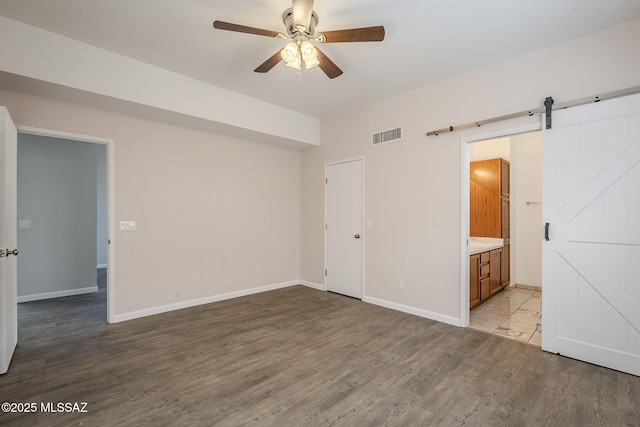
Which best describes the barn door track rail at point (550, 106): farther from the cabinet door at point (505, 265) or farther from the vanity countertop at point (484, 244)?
the cabinet door at point (505, 265)

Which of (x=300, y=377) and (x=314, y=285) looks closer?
(x=300, y=377)

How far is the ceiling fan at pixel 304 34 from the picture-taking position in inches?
81.4

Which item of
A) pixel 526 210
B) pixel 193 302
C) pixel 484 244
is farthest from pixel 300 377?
pixel 526 210

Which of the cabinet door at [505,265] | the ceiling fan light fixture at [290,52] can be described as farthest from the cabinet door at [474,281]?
the ceiling fan light fixture at [290,52]

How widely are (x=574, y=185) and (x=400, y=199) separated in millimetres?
1816

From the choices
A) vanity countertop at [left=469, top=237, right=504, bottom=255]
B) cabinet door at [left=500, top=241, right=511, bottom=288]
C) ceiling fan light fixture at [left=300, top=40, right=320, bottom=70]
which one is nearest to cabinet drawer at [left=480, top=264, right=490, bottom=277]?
vanity countertop at [left=469, top=237, right=504, bottom=255]

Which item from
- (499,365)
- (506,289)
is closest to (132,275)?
(499,365)

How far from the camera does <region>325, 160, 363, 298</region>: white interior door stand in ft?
15.0

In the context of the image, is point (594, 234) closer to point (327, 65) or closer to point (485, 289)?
point (485, 289)

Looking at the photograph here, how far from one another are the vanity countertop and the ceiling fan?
2.94m

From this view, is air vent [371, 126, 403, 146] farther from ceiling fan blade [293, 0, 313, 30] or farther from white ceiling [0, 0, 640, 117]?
ceiling fan blade [293, 0, 313, 30]

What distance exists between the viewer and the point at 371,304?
4305 millimetres

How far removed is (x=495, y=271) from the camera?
4.57 meters

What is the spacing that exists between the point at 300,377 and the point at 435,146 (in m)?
2.97
